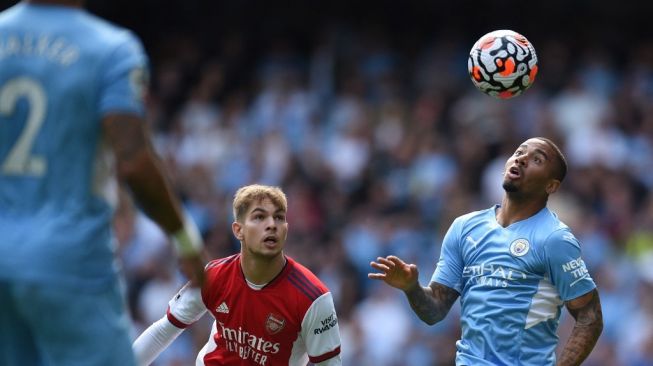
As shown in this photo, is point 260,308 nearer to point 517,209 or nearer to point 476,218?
point 476,218

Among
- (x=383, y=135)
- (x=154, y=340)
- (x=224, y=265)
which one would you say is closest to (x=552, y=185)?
(x=224, y=265)

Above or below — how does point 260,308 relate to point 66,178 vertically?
below

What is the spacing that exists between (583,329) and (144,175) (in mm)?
3110

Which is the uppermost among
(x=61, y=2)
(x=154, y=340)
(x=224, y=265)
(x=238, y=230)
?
(x=61, y=2)

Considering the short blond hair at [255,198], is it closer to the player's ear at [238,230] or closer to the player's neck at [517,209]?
the player's ear at [238,230]

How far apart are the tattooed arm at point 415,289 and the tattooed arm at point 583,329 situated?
750 millimetres

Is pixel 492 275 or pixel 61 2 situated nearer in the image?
pixel 61 2

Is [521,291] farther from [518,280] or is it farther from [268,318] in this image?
[268,318]

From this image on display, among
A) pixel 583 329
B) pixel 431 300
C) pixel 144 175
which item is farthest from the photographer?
pixel 431 300

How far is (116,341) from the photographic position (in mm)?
4793

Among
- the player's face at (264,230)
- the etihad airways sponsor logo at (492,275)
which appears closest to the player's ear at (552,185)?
the etihad airways sponsor logo at (492,275)

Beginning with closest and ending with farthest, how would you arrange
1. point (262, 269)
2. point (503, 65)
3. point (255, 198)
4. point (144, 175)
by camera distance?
point (144, 175), point (262, 269), point (255, 198), point (503, 65)

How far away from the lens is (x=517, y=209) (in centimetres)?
719

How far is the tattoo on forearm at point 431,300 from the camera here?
7156 millimetres
